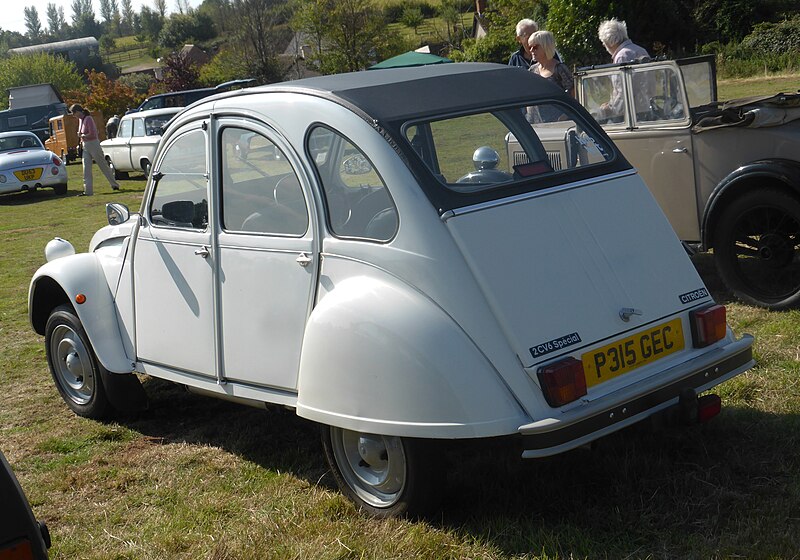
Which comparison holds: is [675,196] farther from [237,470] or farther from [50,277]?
[50,277]

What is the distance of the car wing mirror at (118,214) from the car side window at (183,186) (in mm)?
538

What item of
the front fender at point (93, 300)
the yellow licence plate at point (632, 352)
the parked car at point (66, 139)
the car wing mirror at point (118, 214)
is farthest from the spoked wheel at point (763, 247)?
the parked car at point (66, 139)

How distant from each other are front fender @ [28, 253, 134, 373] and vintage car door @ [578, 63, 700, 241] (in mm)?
4095

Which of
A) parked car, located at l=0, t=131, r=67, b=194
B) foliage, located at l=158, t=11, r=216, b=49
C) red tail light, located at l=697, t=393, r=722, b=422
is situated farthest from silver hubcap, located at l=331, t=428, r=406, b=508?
foliage, located at l=158, t=11, r=216, b=49

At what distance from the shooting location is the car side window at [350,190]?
13.6 feet

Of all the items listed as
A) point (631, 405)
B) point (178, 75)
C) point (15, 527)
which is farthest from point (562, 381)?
point (178, 75)

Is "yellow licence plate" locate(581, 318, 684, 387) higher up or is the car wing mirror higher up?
the car wing mirror

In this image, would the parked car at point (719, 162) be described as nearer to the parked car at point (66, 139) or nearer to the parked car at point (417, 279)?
the parked car at point (417, 279)

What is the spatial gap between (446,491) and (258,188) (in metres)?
1.74

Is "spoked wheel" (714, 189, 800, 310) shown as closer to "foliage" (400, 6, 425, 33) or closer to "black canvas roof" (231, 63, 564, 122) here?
"black canvas roof" (231, 63, 564, 122)

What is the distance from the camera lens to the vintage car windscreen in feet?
14.3

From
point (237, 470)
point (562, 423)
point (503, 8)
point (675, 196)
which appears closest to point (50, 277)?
point (237, 470)

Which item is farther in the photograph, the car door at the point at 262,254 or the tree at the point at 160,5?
the tree at the point at 160,5

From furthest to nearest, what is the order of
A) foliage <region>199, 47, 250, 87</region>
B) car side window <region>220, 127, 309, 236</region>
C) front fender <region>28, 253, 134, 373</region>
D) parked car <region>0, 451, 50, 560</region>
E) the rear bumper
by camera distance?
1. foliage <region>199, 47, 250, 87</region>
2. front fender <region>28, 253, 134, 373</region>
3. car side window <region>220, 127, 309, 236</region>
4. the rear bumper
5. parked car <region>0, 451, 50, 560</region>
